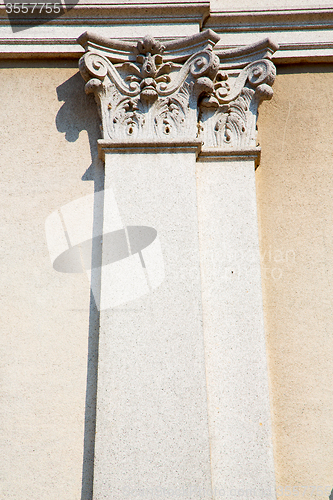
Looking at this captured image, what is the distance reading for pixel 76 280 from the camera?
497 centimetres

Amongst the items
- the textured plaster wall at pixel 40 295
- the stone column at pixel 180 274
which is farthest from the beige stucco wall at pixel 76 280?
the stone column at pixel 180 274

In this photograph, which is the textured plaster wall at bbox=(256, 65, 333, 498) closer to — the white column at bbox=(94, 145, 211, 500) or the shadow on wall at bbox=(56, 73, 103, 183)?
the white column at bbox=(94, 145, 211, 500)

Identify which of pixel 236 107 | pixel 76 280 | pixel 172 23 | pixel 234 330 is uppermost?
pixel 172 23

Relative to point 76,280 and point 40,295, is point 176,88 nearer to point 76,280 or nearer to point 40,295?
point 76,280

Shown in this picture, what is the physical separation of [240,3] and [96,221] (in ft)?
10.1

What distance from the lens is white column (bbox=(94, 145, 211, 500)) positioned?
4082 millimetres

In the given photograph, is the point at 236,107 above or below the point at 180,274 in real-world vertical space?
above

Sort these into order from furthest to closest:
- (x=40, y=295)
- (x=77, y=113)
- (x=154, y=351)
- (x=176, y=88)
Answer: (x=77, y=113)
(x=176, y=88)
(x=40, y=295)
(x=154, y=351)

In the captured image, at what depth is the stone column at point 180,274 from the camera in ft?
13.7

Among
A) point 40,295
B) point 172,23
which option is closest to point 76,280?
point 40,295

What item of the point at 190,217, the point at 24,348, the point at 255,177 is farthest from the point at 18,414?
the point at 255,177

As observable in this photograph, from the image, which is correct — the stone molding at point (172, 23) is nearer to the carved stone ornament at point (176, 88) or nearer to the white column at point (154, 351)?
the carved stone ornament at point (176, 88)

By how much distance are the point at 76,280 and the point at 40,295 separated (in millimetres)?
367

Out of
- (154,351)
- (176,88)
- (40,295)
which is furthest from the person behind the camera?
(176,88)
